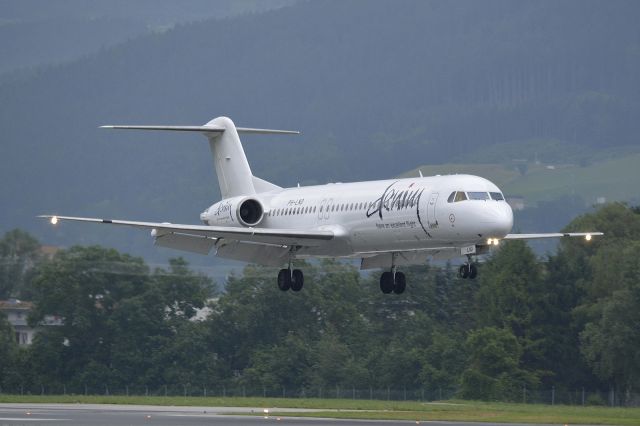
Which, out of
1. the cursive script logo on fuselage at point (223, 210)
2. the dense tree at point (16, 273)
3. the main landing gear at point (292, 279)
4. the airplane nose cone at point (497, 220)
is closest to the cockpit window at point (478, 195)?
the airplane nose cone at point (497, 220)

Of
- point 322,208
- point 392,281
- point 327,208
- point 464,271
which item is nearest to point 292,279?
point 322,208

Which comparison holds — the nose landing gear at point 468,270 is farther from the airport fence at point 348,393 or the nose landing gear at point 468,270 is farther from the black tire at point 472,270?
the airport fence at point 348,393

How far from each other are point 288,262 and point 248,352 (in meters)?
46.4

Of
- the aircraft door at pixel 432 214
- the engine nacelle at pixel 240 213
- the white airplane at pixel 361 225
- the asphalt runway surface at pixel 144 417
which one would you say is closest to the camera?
the white airplane at pixel 361 225

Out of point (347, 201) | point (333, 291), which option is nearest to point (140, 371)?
point (333, 291)

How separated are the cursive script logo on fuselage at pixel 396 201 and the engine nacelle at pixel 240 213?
6.38 meters

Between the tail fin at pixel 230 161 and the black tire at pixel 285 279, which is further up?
the tail fin at pixel 230 161

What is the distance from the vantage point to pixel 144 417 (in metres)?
47.0

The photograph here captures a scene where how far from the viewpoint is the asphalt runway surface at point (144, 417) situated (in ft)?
141

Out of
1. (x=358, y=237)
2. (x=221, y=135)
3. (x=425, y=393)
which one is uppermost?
(x=221, y=135)

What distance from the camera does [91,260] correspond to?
313ft

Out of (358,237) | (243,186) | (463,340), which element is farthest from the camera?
(463,340)

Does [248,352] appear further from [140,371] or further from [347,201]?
[347,201]

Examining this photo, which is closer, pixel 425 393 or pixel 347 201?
pixel 347 201
